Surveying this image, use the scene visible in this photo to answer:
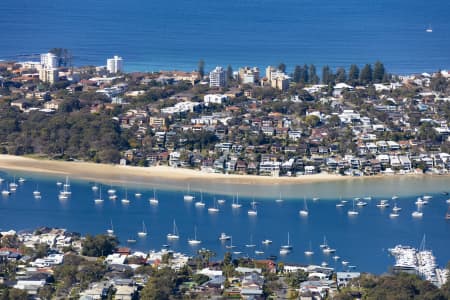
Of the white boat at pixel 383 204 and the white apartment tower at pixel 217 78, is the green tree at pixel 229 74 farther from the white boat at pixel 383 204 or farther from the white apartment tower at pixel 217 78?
the white boat at pixel 383 204

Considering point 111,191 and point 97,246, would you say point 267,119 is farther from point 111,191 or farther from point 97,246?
point 97,246

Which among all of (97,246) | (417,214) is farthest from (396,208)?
(97,246)

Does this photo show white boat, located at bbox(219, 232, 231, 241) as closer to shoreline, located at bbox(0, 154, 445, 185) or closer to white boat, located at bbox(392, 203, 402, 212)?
white boat, located at bbox(392, 203, 402, 212)

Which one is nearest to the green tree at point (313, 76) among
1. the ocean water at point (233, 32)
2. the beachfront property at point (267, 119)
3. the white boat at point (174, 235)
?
the beachfront property at point (267, 119)

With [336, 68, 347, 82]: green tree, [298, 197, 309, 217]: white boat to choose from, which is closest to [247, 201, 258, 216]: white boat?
[298, 197, 309, 217]: white boat

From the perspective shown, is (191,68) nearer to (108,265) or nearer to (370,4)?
(108,265)

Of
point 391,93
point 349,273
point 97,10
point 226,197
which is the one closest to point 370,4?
point 97,10
